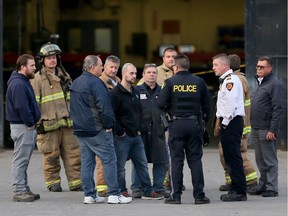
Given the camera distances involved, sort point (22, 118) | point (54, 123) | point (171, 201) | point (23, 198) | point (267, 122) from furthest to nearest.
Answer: point (54, 123) < point (267, 122) < point (23, 198) < point (171, 201) < point (22, 118)

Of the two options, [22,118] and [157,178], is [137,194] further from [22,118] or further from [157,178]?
[22,118]

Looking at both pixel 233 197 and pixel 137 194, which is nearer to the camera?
pixel 233 197

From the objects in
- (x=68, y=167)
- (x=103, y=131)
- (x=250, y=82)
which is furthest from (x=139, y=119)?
(x=250, y=82)

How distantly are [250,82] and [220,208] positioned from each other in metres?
5.73

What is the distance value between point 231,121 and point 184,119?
684 mm

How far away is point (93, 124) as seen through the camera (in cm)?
1059

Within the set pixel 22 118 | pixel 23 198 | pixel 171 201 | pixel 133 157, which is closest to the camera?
pixel 22 118

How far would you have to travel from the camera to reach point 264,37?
16.0 meters

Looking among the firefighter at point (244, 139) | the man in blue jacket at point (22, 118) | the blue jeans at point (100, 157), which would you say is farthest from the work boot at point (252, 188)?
the man in blue jacket at point (22, 118)

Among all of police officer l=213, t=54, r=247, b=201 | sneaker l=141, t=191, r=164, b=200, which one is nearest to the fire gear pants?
sneaker l=141, t=191, r=164, b=200

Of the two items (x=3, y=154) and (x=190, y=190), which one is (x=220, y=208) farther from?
(x=3, y=154)

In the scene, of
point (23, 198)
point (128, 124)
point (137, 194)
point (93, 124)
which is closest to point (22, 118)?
point (93, 124)

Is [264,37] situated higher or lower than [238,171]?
higher

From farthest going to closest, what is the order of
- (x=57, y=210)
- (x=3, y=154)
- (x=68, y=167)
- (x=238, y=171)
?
(x=3, y=154) → (x=68, y=167) → (x=238, y=171) → (x=57, y=210)
